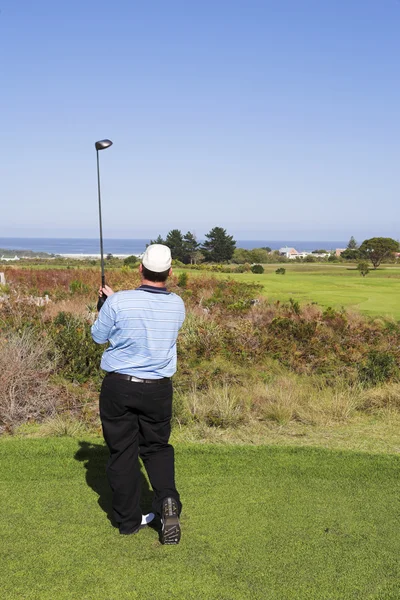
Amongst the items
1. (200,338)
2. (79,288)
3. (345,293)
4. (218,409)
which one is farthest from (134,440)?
(345,293)

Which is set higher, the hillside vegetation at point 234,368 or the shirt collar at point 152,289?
the shirt collar at point 152,289

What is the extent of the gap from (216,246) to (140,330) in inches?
1165

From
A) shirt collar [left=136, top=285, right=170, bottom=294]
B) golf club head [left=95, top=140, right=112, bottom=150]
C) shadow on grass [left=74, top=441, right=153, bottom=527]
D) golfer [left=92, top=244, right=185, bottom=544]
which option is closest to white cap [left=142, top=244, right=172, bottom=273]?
golfer [left=92, top=244, right=185, bottom=544]

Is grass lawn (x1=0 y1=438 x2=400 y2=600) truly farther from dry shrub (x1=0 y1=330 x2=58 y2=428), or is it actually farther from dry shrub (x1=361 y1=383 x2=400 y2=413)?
dry shrub (x1=361 y1=383 x2=400 y2=413)

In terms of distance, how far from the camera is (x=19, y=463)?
528 cm

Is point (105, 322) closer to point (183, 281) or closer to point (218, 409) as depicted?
point (218, 409)

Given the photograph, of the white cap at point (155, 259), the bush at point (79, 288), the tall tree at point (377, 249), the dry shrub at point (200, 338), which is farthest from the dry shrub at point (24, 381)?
the tall tree at point (377, 249)

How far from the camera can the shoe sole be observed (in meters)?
3.86

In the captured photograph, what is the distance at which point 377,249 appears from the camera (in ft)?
99.5

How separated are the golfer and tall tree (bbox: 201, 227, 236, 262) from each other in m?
29.0

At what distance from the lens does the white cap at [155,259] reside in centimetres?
379

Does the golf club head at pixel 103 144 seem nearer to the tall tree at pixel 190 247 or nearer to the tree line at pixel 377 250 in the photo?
the tall tree at pixel 190 247

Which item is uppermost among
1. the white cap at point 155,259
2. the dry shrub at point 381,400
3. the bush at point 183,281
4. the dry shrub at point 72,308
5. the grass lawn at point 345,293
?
the white cap at point 155,259

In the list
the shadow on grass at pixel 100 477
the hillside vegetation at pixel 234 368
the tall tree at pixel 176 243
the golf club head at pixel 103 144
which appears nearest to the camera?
the shadow on grass at pixel 100 477
